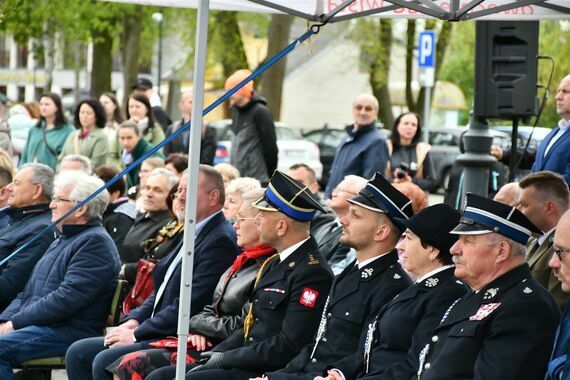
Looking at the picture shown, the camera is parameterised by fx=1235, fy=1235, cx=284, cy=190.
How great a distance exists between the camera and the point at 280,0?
7965mm

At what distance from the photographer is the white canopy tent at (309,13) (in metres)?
5.75

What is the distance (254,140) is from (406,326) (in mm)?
6485

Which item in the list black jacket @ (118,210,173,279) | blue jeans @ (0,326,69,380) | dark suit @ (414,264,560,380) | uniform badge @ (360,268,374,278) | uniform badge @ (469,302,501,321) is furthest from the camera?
black jacket @ (118,210,173,279)

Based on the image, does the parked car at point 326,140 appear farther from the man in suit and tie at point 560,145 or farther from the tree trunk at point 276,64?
the man in suit and tie at point 560,145

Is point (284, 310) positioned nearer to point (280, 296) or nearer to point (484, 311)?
point (280, 296)

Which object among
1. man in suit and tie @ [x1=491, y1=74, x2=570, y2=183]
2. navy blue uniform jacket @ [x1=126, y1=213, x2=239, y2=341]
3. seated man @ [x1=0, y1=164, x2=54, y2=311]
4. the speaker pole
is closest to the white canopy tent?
man in suit and tie @ [x1=491, y1=74, x2=570, y2=183]

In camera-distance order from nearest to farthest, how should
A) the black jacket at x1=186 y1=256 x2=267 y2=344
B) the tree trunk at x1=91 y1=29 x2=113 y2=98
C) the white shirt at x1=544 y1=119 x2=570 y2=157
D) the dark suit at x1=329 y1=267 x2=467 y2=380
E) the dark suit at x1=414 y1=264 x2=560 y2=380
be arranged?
the dark suit at x1=414 y1=264 x2=560 y2=380 → the dark suit at x1=329 y1=267 x2=467 y2=380 → the black jacket at x1=186 y1=256 x2=267 y2=344 → the white shirt at x1=544 y1=119 x2=570 y2=157 → the tree trunk at x1=91 y1=29 x2=113 y2=98

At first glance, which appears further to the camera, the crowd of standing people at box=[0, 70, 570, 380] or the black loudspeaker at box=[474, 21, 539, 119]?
the black loudspeaker at box=[474, 21, 539, 119]

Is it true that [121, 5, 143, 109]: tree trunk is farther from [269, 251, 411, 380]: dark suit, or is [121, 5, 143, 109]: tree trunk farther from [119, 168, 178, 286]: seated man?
[269, 251, 411, 380]: dark suit

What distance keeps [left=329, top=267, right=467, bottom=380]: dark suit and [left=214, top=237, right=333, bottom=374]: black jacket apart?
0.67 metres

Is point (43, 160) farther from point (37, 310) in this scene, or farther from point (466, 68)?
point (466, 68)

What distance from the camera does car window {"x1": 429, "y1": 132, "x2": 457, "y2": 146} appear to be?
3168 cm

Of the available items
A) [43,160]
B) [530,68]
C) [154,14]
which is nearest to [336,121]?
[154,14]

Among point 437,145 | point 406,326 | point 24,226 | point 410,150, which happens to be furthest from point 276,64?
point 406,326
